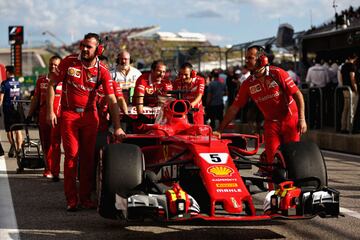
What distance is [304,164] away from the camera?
25.6ft

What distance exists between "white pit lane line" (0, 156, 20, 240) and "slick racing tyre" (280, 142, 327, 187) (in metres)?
2.47

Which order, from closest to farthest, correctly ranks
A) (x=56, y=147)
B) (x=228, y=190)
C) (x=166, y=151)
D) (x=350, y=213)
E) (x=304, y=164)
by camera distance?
(x=228, y=190), (x=304, y=164), (x=166, y=151), (x=350, y=213), (x=56, y=147)

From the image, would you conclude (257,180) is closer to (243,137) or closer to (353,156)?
(243,137)

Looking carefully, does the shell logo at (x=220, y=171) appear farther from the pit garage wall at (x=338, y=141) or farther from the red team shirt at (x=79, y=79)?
the pit garage wall at (x=338, y=141)

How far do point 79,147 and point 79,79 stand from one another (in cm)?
73

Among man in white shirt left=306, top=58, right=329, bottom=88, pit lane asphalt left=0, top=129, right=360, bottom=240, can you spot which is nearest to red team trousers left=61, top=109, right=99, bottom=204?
pit lane asphalt left=0, top=129, right=360, bottom=240

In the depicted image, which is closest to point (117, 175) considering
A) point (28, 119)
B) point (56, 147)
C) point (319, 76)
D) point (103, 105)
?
point (103, 105)

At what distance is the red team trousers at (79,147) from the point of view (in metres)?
9.22

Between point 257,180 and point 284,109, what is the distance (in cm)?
161

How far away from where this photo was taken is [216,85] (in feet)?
75.7

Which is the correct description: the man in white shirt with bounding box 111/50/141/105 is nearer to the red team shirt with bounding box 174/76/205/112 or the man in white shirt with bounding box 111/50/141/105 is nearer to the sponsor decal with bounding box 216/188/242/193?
the red team shirt with bounding box 174/76/205/112

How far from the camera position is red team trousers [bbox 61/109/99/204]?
9219 mm

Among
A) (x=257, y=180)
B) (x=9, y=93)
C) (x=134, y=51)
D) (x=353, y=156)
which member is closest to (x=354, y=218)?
(x=257, y=180)

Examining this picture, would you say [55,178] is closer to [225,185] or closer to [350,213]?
[350,213]
